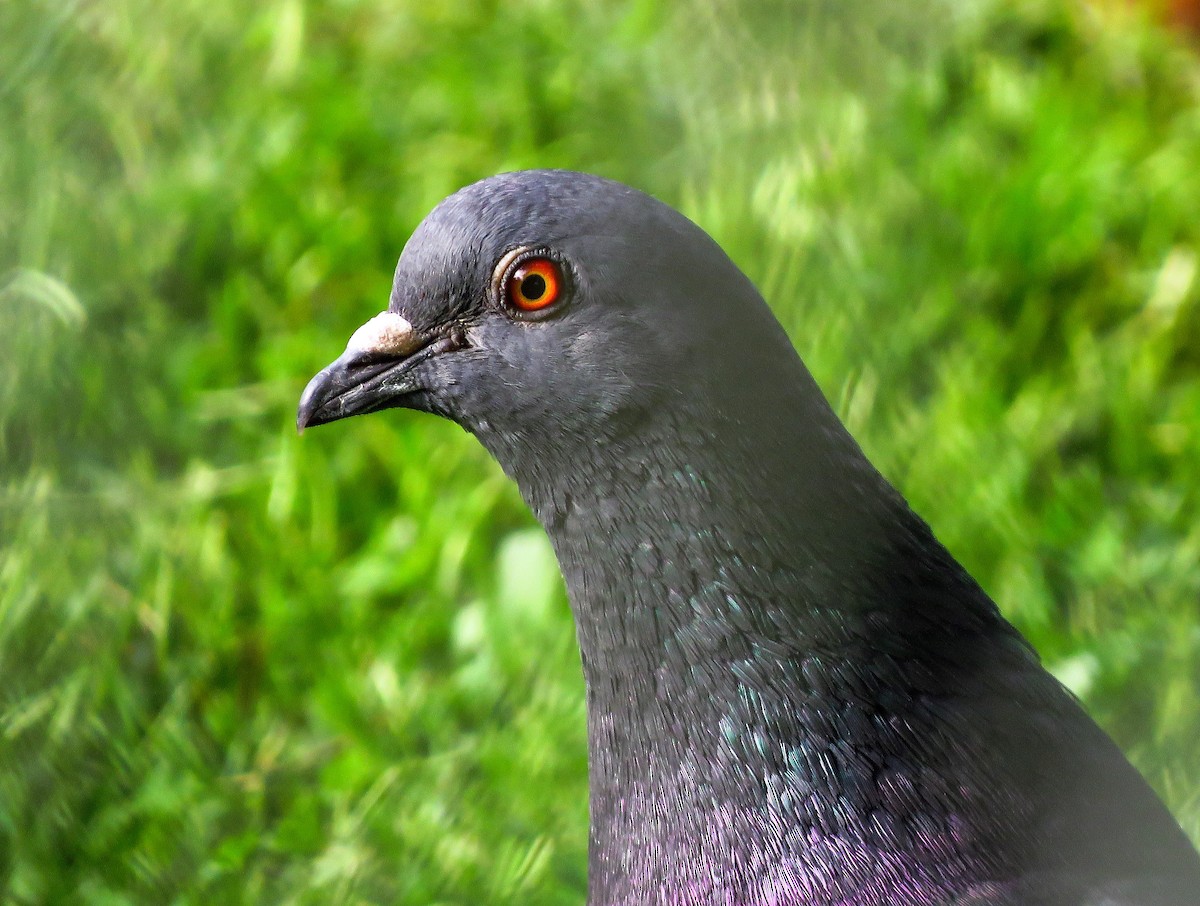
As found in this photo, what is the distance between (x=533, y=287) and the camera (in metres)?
2.11

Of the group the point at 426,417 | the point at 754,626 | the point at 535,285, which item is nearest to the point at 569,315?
the point at 535,285

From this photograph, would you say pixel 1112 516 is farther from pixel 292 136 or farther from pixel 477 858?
pixel 292 136

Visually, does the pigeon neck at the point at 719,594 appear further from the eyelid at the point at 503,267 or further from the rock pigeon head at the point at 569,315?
the eyelid at the point at 503,267

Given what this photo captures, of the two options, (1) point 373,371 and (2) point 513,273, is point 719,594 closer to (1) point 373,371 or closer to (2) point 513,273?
(2) point 513,273

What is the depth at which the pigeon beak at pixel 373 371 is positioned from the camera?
7.33 ft

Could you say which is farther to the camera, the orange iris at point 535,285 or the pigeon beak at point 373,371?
the pigeon beak at point 373,371

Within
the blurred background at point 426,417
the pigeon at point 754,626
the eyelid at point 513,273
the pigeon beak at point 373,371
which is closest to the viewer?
the pigeon at point 754,626

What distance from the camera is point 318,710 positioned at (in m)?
3.53

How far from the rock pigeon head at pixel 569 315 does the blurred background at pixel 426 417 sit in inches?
46.5

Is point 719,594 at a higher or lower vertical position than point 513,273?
lower

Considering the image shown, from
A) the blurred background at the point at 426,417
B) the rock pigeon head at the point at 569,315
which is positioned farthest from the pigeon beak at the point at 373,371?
the blurred background at the point at 426,417

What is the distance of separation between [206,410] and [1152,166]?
3.10m

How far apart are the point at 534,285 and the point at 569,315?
0.07 metres

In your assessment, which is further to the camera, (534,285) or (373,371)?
(373,371)
